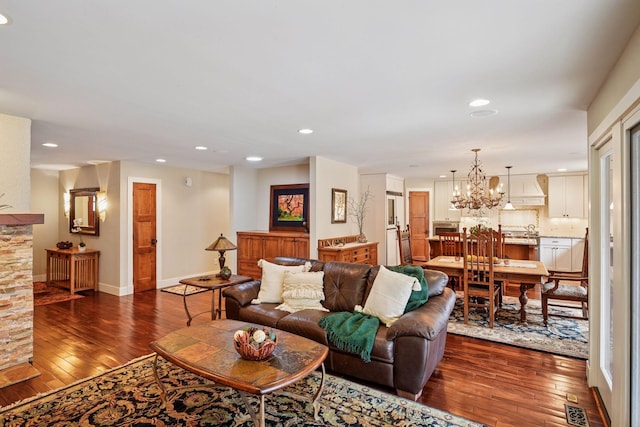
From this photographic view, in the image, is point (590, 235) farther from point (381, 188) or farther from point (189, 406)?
point (381, 188)

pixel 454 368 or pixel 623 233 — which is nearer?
pixel 623 233

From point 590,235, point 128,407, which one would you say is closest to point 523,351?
point 590,235

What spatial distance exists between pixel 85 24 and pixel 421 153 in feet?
14.9

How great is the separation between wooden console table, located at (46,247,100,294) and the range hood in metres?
9.14

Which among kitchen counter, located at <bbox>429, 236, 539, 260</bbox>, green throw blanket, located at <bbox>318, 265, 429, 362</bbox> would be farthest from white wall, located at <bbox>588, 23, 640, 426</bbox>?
kitchen counter, located at <bbox>429, 236, 539, 260</bbox>

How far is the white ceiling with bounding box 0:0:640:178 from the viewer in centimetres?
159

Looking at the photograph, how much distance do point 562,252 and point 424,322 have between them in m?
6.66

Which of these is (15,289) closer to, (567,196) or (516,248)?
(516,248)

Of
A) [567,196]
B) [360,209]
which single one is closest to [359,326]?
[360,209]

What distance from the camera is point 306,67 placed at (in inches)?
86.0

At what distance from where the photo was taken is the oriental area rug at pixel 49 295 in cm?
553

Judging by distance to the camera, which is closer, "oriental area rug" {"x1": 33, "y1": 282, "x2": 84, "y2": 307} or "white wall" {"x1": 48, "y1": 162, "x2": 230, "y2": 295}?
"oriental area rug" {"x1": 33, "y1": 282, "x2": 84, "y2": 307}

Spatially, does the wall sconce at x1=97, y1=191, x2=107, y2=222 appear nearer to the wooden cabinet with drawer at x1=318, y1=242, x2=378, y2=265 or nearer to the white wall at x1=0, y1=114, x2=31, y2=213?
the white wall at x1=0, y1=114, x2=31, y2=213

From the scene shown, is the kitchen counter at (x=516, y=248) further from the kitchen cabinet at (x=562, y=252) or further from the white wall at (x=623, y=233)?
the white wall at (x=623, y=233)
